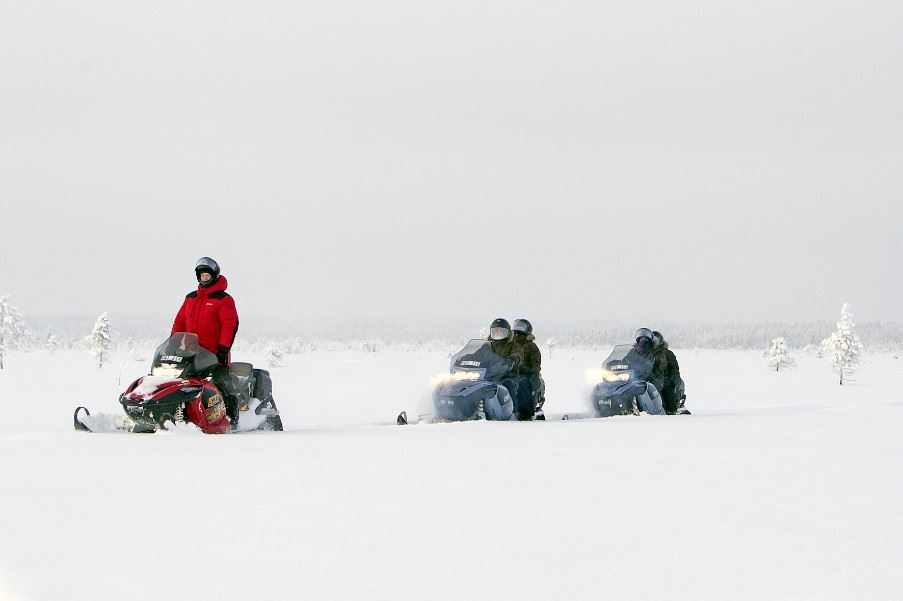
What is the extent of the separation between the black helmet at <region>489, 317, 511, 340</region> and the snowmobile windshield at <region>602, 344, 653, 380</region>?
2.24 meters

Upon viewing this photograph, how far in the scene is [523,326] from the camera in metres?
15.3

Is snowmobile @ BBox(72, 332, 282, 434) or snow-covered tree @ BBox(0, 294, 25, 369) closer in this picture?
snowmobile @ BBox(72, 332, 282, 434)

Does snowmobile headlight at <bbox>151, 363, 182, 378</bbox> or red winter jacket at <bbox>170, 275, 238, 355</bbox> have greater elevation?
red winter jacket at <bbox>170, 275, 238, 355</bbox>

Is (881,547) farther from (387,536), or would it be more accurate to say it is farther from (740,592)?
(387,536)

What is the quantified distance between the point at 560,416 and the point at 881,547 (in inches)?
426

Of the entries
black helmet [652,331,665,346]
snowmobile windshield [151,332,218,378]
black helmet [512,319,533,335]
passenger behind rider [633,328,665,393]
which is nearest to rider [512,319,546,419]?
black helmet [512,319,533,335]

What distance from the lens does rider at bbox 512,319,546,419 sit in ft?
48.8

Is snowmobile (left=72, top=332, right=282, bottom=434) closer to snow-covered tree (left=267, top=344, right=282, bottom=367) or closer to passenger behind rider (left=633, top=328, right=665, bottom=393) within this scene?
passenger behind rider (left=633, top=328, right=665, bottom=393)

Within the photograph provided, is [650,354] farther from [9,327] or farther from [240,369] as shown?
[9,327]

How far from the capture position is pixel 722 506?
609 centimetres

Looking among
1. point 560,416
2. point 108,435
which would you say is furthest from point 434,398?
point 108,435

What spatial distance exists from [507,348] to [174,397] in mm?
6175

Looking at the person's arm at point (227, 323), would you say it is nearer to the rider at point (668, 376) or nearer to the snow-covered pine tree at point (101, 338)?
the rider at point (668, 376)

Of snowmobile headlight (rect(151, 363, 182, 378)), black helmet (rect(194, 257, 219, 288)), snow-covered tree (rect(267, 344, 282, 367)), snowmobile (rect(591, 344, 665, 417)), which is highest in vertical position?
black helmet (rect(194, 257, 219, 288))
